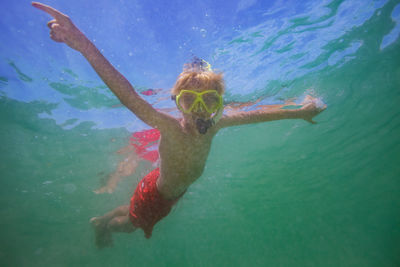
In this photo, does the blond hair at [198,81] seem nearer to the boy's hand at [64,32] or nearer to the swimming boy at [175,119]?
the swimming boy at [175,119]

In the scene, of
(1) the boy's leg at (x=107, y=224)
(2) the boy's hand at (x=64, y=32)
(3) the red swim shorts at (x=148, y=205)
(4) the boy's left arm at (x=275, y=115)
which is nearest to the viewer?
(2) the boy's hand at (x=64, y=32)

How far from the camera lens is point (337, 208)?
43.4 m

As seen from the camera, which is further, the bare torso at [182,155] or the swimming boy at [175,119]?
the bare torso at [182,155]

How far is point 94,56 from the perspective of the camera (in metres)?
2.53

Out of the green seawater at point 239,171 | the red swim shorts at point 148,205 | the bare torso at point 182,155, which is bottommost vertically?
the red swim shorts at point 148,205

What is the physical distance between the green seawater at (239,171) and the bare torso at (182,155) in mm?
7212

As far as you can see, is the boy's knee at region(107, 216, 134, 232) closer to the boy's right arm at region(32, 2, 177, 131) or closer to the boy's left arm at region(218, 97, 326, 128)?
the boy's left arm at region(218, 97, 326, 128)

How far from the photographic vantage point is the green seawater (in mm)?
11633

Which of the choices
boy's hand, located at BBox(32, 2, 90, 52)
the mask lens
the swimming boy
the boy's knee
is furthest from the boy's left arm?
the boy's knee

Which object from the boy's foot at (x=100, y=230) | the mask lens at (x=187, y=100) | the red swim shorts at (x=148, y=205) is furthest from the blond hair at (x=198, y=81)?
the boy's foot at (x=100, y=230)

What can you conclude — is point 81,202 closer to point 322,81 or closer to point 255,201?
point 322,81

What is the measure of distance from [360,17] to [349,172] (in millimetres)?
28584

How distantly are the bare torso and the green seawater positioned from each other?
284 inches

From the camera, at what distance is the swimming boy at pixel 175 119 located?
2520mm
